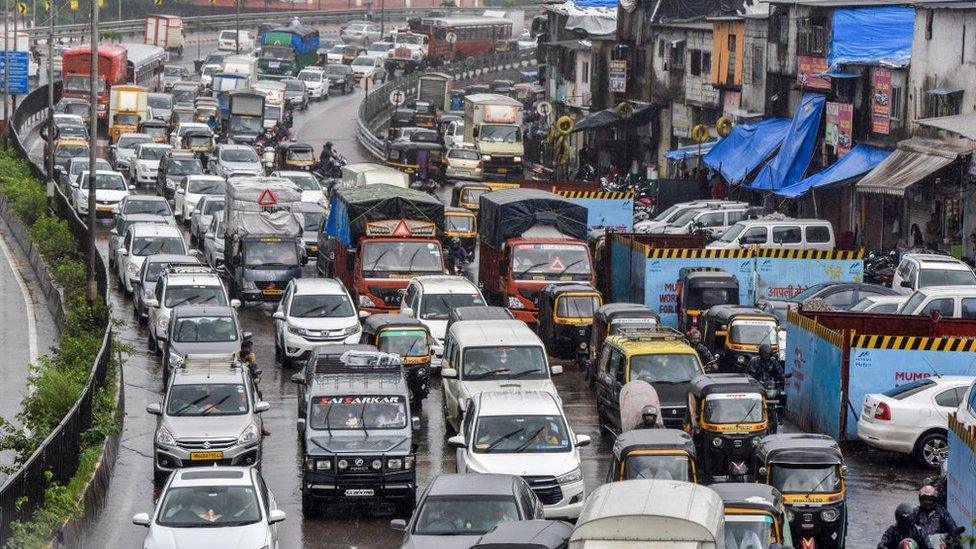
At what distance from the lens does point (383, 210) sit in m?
40.0

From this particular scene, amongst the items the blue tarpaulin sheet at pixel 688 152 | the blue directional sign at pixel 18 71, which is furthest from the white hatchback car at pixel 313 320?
the blue directional sign at pixel 18 71

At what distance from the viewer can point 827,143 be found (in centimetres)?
5244

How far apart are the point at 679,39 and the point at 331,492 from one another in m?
48.2

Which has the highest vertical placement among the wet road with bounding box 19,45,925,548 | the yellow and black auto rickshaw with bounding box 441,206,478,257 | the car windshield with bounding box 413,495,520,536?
the car windshield with bounding box 413,495,520,536

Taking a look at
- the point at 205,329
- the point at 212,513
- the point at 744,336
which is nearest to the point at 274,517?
the point at 212,513

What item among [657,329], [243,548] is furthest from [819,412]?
[243,548]

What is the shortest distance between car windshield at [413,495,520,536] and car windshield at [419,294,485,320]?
600 inches

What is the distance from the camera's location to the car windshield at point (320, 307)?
35000mm

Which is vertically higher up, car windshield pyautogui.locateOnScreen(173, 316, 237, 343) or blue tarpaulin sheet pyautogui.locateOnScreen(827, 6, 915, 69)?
blue tarpaulin sheet pyautogui.locateOnScreen(827, 6, 915, 69)

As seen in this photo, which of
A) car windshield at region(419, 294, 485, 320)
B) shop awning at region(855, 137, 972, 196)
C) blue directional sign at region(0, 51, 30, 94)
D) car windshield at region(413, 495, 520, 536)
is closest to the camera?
car windshield at region(413, 495, 520, 536)

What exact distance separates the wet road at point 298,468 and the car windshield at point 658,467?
2769 mm

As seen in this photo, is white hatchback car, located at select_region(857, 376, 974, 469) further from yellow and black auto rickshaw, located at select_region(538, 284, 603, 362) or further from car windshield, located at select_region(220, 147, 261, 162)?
car windshield, located at select_region(220, 147, 261, 162)

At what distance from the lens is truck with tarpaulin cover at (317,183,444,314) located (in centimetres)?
3853

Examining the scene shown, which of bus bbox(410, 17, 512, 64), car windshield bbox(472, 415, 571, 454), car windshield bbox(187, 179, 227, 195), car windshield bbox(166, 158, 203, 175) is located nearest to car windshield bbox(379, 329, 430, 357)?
car windshield bbox(472, 415, 571, 454)
